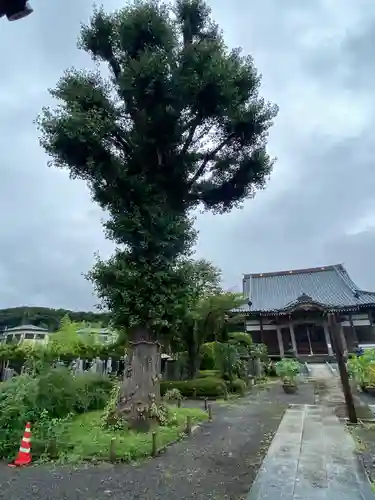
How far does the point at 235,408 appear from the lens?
11.4m

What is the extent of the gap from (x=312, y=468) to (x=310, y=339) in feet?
76.6

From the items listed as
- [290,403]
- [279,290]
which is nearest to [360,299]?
[279,290]

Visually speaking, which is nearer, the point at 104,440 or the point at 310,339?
the point at 104,440

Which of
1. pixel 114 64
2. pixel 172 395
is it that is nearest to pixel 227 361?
pixel 172 395

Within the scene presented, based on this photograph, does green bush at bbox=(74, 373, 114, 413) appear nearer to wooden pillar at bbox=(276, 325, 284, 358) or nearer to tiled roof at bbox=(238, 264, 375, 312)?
tiled roof at bbox=(238, 264, 375, 312)

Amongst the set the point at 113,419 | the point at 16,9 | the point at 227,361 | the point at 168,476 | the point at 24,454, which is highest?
the point at 16,9

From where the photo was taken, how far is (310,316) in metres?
26.4

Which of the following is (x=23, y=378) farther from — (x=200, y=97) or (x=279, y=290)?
(x=279, y=290)

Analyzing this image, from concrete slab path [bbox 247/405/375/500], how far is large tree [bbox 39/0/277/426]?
343cm

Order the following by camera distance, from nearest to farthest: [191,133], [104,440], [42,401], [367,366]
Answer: [104,440] < [42,401] < [191,133] < [367,366]

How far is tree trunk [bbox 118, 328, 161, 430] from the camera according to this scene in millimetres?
7539

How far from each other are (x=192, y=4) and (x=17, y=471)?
38.4 ft

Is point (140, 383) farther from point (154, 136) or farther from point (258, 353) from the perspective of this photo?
point (258, 353)

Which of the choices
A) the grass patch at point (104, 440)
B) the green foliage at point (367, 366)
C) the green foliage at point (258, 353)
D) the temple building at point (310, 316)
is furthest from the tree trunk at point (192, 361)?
the temple building at point (310, 316)
